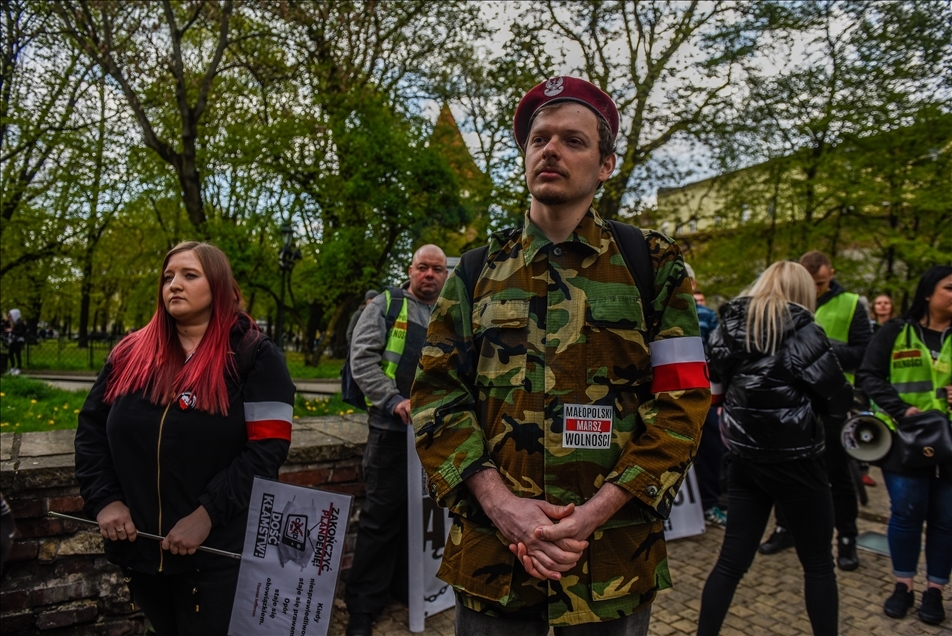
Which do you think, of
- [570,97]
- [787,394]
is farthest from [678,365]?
[787,394]

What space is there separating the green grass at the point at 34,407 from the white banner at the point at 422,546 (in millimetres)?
2475

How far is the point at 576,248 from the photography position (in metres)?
1.81

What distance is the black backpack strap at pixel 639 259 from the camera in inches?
70.6

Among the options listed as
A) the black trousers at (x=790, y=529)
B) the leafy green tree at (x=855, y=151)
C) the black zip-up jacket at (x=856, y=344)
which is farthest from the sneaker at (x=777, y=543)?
the leafy green tree at (x=855, y=151)

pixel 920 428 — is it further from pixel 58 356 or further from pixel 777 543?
pixel 58 356

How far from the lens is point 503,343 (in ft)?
5.74

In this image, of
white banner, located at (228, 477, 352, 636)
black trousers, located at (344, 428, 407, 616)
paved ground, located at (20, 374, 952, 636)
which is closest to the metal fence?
black trousers, located at (344, 428, 407, 616)

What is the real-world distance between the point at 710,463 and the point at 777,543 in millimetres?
1033

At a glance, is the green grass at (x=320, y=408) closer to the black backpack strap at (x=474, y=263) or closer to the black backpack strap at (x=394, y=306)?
the black backpack strap at (x=394, y=306)

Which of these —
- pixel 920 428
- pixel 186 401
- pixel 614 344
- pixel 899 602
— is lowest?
pixel 899 602

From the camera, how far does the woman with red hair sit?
92.0 inches

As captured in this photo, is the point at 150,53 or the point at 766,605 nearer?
the point at 766,605

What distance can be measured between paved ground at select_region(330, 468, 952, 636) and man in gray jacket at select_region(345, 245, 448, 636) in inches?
12.0

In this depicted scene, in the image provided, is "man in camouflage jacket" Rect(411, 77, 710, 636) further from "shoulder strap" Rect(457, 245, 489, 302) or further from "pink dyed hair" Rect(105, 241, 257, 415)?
"pink dyed hair" Rect(105, 241, 257, 415)
